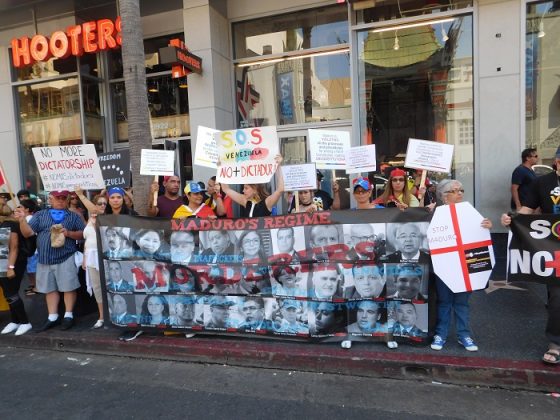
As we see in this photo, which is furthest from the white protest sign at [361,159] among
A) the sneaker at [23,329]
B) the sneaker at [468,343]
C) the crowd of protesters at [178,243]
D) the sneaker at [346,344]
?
the sneaker at [23,329]

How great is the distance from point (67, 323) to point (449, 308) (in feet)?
15.3

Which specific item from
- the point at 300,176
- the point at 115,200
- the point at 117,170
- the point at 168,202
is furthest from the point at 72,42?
the point at 300,176

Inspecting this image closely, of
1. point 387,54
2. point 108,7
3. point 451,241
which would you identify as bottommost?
point 451,241

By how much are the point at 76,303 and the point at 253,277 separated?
291 cm

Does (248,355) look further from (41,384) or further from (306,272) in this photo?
(41,384)

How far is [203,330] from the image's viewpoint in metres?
4.84

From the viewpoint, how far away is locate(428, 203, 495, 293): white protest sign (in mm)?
4074

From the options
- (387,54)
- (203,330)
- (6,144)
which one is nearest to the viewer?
(203,330)

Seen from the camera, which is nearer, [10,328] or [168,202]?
[10,328]

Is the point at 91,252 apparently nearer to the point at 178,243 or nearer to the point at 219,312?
the point at 178,243

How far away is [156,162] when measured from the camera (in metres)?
5.58

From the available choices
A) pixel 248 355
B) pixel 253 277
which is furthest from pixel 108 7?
pixel 248 355

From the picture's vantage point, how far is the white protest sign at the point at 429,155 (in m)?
4.56

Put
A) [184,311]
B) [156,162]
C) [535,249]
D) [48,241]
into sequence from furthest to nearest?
[156,162] < [48,241] < [184,311] < [535,249]
